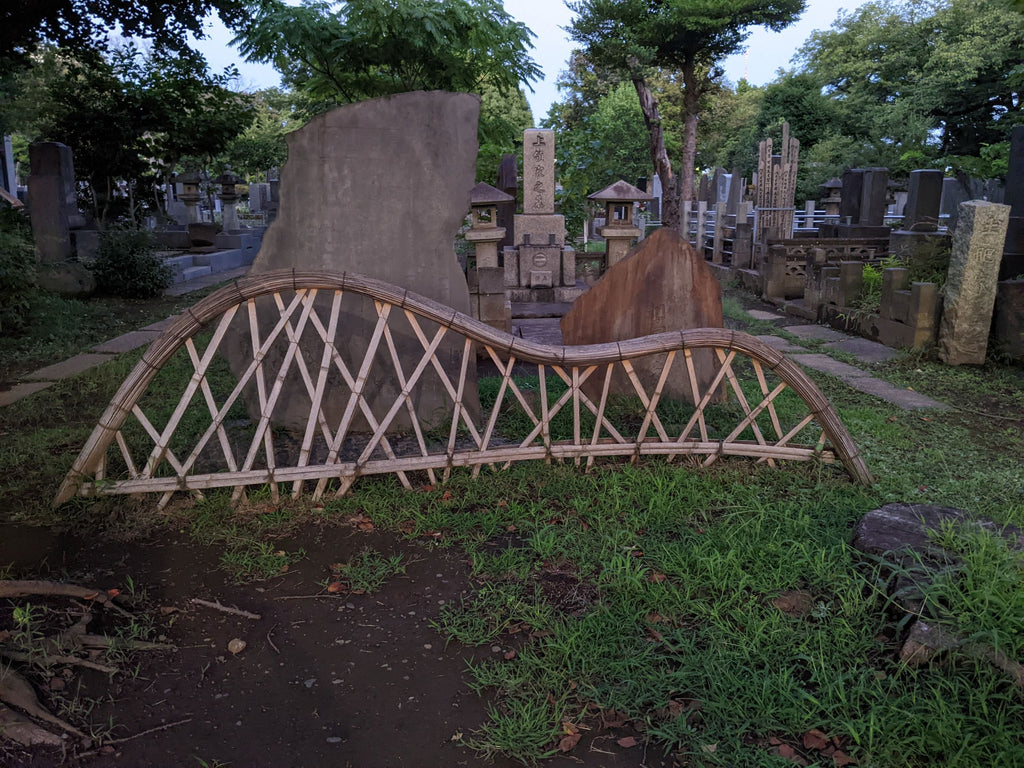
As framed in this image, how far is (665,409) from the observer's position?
16.4 feet

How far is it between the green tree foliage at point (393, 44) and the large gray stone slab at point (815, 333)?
265 inches

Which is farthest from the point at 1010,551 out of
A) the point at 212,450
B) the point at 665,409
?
the point at 212,450

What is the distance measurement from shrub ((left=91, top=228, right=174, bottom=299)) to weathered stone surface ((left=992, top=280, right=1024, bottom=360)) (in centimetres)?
1032

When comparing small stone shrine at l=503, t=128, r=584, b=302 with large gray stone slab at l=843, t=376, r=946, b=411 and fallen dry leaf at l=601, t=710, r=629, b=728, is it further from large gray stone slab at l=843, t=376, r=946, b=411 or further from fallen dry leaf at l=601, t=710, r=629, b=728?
fallen dry leaf at l=601, t=710, r=629, b=728

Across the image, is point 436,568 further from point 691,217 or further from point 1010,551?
point 691,217

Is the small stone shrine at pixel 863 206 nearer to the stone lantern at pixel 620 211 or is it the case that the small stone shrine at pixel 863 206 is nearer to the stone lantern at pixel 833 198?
the stone lantern at pixel 833 198

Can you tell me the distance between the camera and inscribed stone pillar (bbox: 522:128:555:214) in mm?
11538

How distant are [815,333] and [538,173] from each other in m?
4.95

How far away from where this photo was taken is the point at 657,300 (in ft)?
16.7

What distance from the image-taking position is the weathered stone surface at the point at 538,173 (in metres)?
11.5

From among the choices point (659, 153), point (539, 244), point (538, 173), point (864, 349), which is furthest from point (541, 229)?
point (659, 153)

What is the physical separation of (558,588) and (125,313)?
28.2 ft

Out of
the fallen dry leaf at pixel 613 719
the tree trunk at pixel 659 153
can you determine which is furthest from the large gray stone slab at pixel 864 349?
the tree trunk at pixel 659 153

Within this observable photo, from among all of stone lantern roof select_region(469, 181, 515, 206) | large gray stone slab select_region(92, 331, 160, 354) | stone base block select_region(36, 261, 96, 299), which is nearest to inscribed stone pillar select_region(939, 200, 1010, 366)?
stone lantern roof select_region(469, 181, 515, 206)
